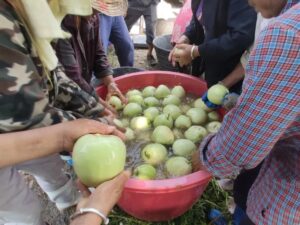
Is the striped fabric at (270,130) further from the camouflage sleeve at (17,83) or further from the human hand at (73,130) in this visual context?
the camouflage sleeve at (17,83)

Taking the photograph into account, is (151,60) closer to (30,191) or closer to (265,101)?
(30,191)

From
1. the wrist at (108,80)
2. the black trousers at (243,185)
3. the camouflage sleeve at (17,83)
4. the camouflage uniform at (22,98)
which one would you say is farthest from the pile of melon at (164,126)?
the camouflage sleeve at (17,83)

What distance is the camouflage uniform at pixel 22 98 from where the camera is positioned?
1.03 m

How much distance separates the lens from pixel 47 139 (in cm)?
114

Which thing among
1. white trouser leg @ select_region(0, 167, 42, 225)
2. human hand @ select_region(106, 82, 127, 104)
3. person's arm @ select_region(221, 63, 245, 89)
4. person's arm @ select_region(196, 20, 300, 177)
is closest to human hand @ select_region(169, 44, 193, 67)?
person's arm @ select_region(221, 63, 245, 89)

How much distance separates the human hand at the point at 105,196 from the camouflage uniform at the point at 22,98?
1.04 ft

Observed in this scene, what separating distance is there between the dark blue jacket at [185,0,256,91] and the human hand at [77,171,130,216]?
49.6 inches

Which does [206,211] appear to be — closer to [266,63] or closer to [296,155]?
[296,155]

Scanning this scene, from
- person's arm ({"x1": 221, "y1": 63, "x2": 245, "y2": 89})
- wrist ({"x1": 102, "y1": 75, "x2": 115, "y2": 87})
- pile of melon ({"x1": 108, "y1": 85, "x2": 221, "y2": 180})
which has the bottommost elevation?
pile of melon ({"x1": 108, "y1": 85, "x2": 221, "y2": 180})

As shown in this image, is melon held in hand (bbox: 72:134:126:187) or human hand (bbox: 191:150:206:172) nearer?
melon held in hand (bbox: 72:134:126:187)

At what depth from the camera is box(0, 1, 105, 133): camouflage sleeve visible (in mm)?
1020

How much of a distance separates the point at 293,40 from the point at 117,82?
1887mm

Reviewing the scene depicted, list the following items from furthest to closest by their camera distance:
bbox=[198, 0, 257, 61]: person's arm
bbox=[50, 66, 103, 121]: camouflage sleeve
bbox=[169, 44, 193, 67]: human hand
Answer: bbox=[169, 44, 193, 67]: human hand, bbox=[198, 0, 257, 61]: person's arm, bbox=[50, 66, 103, 121]: camouflage sleeve

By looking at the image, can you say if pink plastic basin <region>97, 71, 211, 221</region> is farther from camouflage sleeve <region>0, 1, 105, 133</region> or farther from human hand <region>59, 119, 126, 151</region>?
camouflage sleeve <region>0, 1, 105, 133</region>
